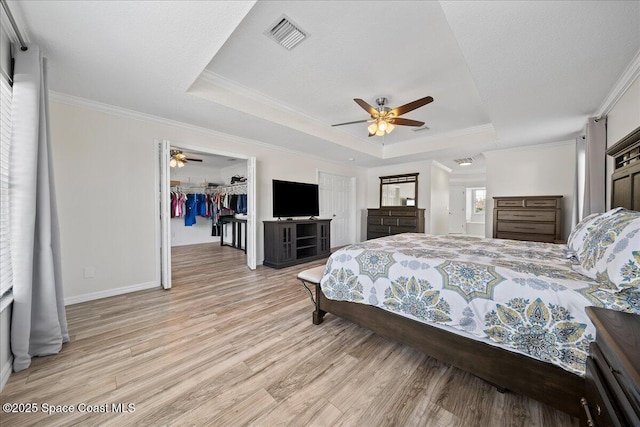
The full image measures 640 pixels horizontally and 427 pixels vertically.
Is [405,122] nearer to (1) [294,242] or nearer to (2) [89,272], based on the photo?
(1) [294,242]

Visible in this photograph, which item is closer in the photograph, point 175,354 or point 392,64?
point 175,354

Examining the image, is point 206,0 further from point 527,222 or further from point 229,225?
point 229,225

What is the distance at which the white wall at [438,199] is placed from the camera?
19.9 ft

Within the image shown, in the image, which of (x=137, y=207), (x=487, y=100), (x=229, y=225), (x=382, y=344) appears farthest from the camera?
(x=229, y=225)

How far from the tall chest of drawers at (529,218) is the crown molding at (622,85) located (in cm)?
164

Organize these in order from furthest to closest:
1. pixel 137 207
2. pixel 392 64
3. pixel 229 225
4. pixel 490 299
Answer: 1. pixel 229 225
2. pixel 137 207
3. pixel 392 64
4. pixel 490 299

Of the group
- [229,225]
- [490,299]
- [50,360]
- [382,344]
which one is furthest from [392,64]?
[229,225]

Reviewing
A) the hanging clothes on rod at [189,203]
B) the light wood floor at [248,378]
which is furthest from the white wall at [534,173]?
the hanging clothes on rod at [189,203]

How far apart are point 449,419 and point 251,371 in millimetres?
1236

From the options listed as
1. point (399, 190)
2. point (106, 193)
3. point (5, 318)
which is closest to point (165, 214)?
point (106, 193)

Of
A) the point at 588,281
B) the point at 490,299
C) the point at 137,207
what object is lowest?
the point at 490,299

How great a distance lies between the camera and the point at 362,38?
2131mm

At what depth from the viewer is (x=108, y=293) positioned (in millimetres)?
2945

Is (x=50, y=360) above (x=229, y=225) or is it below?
below
